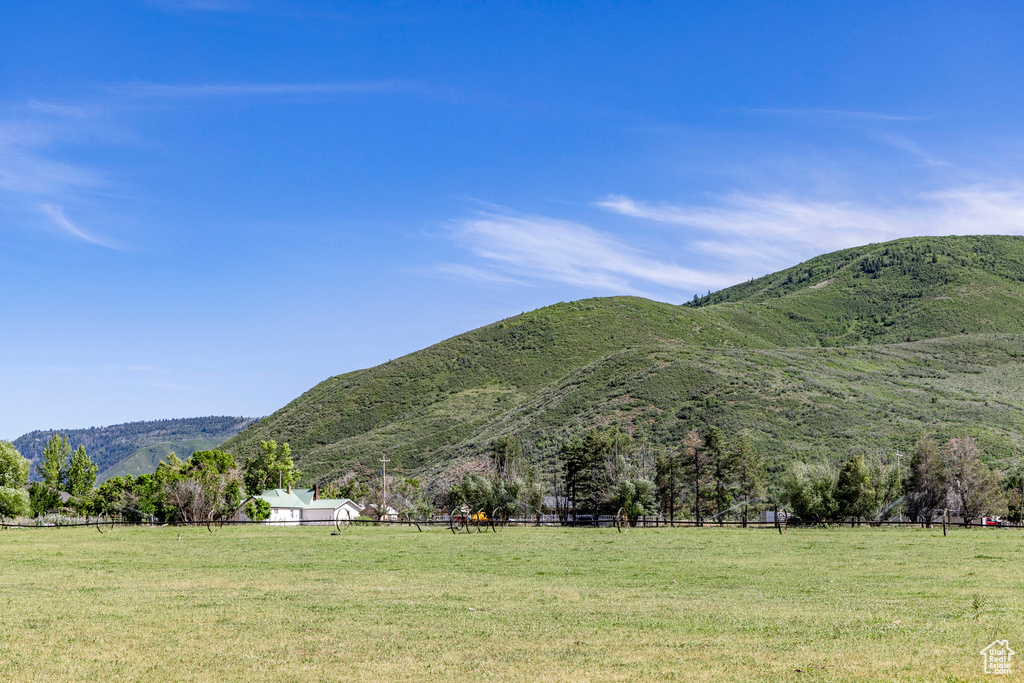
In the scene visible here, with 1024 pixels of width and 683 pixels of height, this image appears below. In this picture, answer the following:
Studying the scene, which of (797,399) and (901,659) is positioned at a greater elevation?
(797,399)

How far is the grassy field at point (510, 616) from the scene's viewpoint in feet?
45.4

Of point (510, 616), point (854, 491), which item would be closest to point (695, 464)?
point (854, 491)

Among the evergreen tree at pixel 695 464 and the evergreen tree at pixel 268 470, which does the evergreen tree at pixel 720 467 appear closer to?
the evergreen tree at pixel 695 464

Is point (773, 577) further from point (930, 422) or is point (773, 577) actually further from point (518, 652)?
point (930, 422)

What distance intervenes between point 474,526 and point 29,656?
174 feet

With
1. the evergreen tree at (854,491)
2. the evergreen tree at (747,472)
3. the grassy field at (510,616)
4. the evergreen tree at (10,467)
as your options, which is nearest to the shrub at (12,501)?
the evergreen tree at (10,467)

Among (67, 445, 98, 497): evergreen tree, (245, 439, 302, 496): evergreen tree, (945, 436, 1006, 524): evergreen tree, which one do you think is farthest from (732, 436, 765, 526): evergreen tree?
(67, 445, 98, 497): evergreen tree

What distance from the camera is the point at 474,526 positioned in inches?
2638

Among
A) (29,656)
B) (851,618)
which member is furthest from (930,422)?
(29,656)
